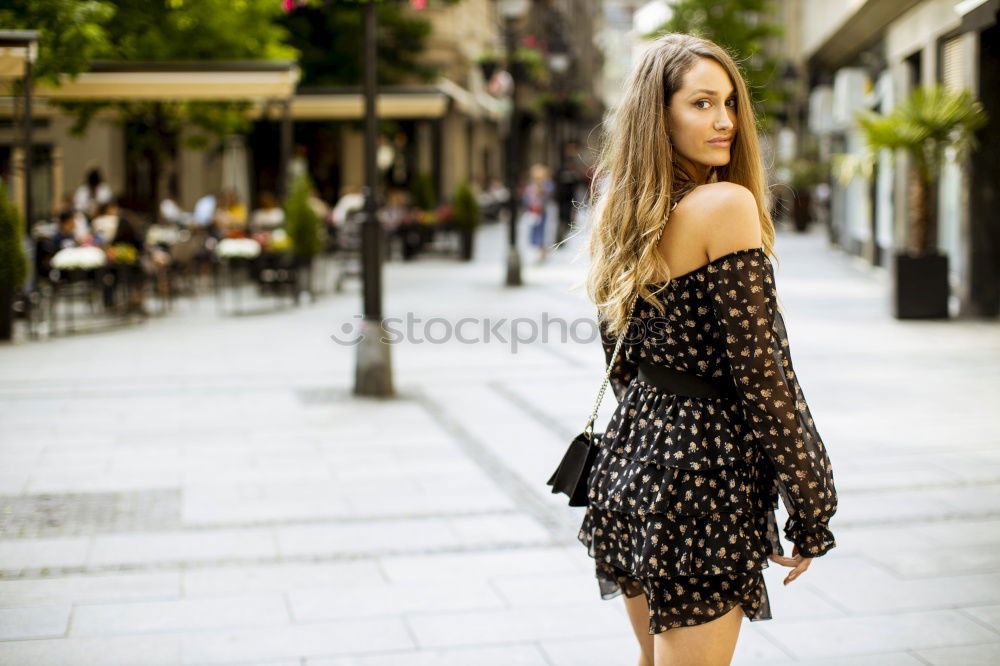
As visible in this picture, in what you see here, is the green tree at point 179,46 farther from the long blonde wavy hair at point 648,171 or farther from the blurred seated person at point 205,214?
the long blonde wavy hair at point 648,171

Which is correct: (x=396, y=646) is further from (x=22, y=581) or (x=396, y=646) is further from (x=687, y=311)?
(x=687, y=311)

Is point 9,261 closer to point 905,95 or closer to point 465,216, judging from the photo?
point 465,216

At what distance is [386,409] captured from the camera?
374 inches

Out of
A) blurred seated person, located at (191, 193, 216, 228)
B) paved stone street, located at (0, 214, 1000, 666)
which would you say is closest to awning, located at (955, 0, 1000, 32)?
paved stone street, located at (0, 214, 1000, 666)

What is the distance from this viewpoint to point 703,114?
2707 millimetres

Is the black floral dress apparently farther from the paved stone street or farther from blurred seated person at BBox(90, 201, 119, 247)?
blurred seated person at BBox(90, 201, 119, 247)

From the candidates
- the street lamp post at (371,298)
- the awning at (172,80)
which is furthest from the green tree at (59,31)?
the street lamp post at (371,298)

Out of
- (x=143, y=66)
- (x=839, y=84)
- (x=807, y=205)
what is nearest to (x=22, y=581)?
(x=143, y=66)

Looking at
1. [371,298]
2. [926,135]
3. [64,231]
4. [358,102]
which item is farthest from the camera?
[358,102]

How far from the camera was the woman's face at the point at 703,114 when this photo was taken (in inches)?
106

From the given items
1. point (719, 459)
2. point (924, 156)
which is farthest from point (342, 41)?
point (719, 459)

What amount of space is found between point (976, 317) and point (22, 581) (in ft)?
38.3

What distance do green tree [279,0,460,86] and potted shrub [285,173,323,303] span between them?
1533cm

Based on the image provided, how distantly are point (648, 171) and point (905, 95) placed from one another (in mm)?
17454
